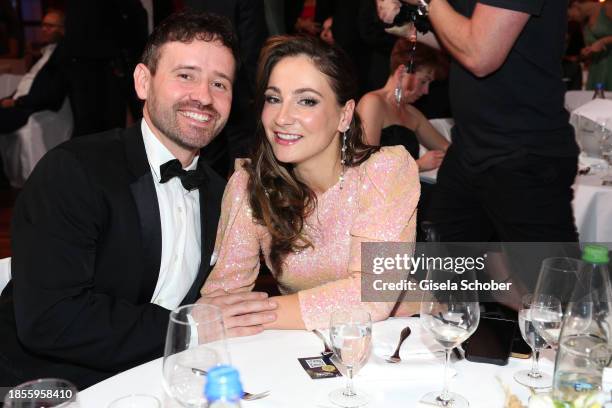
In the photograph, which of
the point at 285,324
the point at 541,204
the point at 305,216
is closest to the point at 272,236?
the point at 305,216

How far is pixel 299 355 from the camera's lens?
1.42 m

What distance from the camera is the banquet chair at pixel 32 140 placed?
6.09m

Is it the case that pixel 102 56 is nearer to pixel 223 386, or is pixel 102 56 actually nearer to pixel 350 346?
pixel 350 346

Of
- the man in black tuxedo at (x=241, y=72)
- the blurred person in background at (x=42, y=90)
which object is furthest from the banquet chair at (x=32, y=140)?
the man in black tuxedo at (x=241, y=72)

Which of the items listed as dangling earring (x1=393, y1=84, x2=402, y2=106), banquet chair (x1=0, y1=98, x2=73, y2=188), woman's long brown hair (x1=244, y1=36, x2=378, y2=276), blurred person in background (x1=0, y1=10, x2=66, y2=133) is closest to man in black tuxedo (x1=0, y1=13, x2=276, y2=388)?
woman's long brown hair (x1=244, y1=36, x2=378, y2=276)

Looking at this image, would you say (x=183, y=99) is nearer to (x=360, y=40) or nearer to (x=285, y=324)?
(x=285, y=324)

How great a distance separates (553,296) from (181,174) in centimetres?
105

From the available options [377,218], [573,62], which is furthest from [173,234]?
[573,62]

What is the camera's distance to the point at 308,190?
2172 mm

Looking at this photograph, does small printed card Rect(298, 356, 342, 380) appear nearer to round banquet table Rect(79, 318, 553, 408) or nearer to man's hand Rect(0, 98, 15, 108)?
round banquet table Rect(79, 318, 553, 408)

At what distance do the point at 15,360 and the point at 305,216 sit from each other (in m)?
0.92

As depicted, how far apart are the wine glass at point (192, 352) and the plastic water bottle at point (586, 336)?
0.52 m

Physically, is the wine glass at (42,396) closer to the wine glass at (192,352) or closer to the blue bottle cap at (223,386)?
the wine glass at (192,352)

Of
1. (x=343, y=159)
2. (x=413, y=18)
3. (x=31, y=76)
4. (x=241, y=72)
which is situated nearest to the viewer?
(x=343, y=159)
